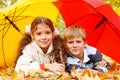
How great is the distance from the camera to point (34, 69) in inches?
230

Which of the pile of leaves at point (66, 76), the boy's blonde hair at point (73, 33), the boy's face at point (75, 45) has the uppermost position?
the boy's blonde hair at point (73, 33)

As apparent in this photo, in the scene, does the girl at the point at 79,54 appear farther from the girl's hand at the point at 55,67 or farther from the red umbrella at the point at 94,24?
the red umbrella at the point at 94,24

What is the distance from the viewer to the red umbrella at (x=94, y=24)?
7.29 m

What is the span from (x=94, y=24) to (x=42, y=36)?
162cm

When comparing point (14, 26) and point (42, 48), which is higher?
point (14, 26)

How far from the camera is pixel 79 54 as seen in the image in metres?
6.25

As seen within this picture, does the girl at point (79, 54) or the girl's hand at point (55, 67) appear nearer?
the girl's hand at point (55, 67)

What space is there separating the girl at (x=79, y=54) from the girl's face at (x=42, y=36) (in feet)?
0.74

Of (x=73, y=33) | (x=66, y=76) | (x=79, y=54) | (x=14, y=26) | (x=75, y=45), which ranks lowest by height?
(x=66, y=76)

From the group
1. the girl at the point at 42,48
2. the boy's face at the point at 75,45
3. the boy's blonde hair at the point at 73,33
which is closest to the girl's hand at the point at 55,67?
the girl at the point at 42,48

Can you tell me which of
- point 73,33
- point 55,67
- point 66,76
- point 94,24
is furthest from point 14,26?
point 66,76

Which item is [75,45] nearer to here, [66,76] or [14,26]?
[66,76]

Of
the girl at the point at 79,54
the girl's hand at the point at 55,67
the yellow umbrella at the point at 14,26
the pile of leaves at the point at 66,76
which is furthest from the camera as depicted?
the yellow umbrella at the point at 14,26

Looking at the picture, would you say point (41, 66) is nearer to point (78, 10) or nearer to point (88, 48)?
point (88, 48)
